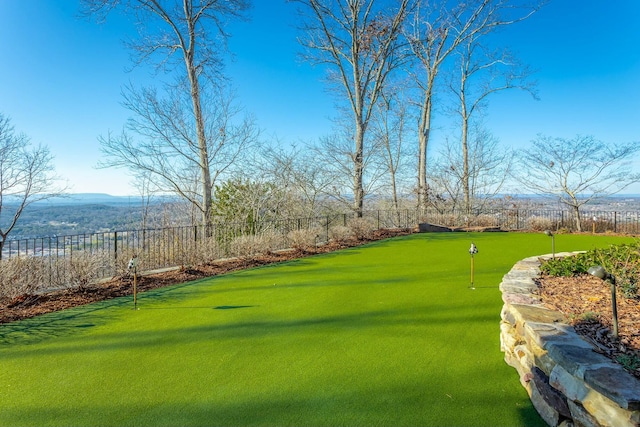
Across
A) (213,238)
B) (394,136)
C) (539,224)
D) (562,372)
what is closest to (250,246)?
(213,238)

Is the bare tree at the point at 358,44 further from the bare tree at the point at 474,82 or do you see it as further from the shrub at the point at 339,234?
the bare tree at the point at 474,82

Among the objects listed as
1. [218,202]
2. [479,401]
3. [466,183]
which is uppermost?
[466,183]

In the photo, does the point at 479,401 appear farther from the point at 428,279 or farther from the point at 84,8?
the point at 84,8

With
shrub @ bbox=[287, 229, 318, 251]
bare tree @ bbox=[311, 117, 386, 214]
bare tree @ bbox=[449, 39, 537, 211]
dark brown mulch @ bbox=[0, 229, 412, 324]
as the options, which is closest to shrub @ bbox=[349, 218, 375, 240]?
bare tree @ bbox=[311, 117, 386, 214]

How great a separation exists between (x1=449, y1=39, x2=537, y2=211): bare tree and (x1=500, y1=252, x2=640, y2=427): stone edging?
Answer: 1404cm

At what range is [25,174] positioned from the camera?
7.22 m

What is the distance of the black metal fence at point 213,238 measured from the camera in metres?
5.10

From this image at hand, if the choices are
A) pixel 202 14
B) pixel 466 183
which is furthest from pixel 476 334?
pixel 466 183

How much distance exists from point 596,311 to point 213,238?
6.55 metres

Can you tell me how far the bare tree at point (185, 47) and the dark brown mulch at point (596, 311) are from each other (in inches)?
315

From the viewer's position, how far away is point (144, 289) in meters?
5.11

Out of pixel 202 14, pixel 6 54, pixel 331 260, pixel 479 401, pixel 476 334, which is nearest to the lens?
pixel 479 401

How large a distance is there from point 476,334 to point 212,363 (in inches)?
96.9

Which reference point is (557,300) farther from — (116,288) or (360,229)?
(360,229)
